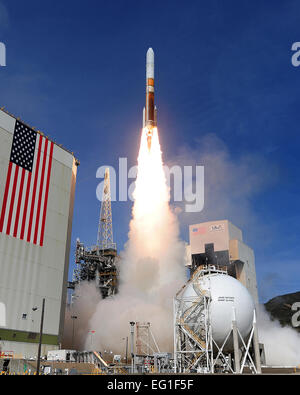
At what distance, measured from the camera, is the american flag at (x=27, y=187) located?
5172 centimetres

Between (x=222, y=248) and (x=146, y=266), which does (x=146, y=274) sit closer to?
(x=146, y=266)

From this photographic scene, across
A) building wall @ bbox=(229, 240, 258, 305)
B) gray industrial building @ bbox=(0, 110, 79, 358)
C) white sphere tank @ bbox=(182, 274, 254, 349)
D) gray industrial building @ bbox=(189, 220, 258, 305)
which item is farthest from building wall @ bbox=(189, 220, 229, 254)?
gray industrial building @ bbox=(0, 110, 79, 358)

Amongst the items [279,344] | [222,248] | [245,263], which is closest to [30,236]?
[222,248]

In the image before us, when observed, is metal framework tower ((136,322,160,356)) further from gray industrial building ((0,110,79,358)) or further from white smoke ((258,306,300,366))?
white smoke ((258,306,300,366))

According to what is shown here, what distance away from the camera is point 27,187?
5484 cm

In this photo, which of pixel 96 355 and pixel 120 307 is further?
pixel 120 307

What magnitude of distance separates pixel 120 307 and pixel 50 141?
28.2 metres

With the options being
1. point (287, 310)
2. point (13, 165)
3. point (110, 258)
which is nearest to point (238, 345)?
point (13, 165)

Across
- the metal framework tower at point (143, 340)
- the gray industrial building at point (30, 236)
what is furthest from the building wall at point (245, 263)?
the gray industrial building at point (30, 236)

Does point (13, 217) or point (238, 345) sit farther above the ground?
point (13, 217)

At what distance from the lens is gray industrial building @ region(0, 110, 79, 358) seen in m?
50.1

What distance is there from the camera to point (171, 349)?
58.9 m
